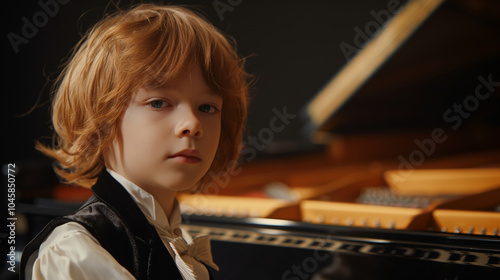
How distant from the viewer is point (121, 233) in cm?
73

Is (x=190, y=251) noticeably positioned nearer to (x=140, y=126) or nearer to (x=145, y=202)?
(x=145, y=202)

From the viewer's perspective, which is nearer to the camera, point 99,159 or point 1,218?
point 99,159

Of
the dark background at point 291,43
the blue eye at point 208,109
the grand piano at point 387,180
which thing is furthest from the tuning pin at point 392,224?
the dark background at point 291,43

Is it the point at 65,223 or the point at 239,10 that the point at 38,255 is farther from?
the point at 239,10

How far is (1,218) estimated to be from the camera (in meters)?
1.13

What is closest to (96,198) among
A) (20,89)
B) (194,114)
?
(194,114)

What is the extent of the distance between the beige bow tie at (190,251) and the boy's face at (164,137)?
11 centimetres

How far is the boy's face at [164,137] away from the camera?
0.75m

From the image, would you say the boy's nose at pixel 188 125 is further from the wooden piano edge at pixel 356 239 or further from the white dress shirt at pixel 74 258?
the wooden piano edge at pixel 356 239

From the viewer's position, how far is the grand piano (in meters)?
1.03

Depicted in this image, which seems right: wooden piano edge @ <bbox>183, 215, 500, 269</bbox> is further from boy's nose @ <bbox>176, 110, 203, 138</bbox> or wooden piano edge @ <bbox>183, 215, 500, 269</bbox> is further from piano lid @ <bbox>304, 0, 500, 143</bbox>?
piano lid @ <bbox>304, 0, 500, 143</bbox>

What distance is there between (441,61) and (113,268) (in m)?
1.75
